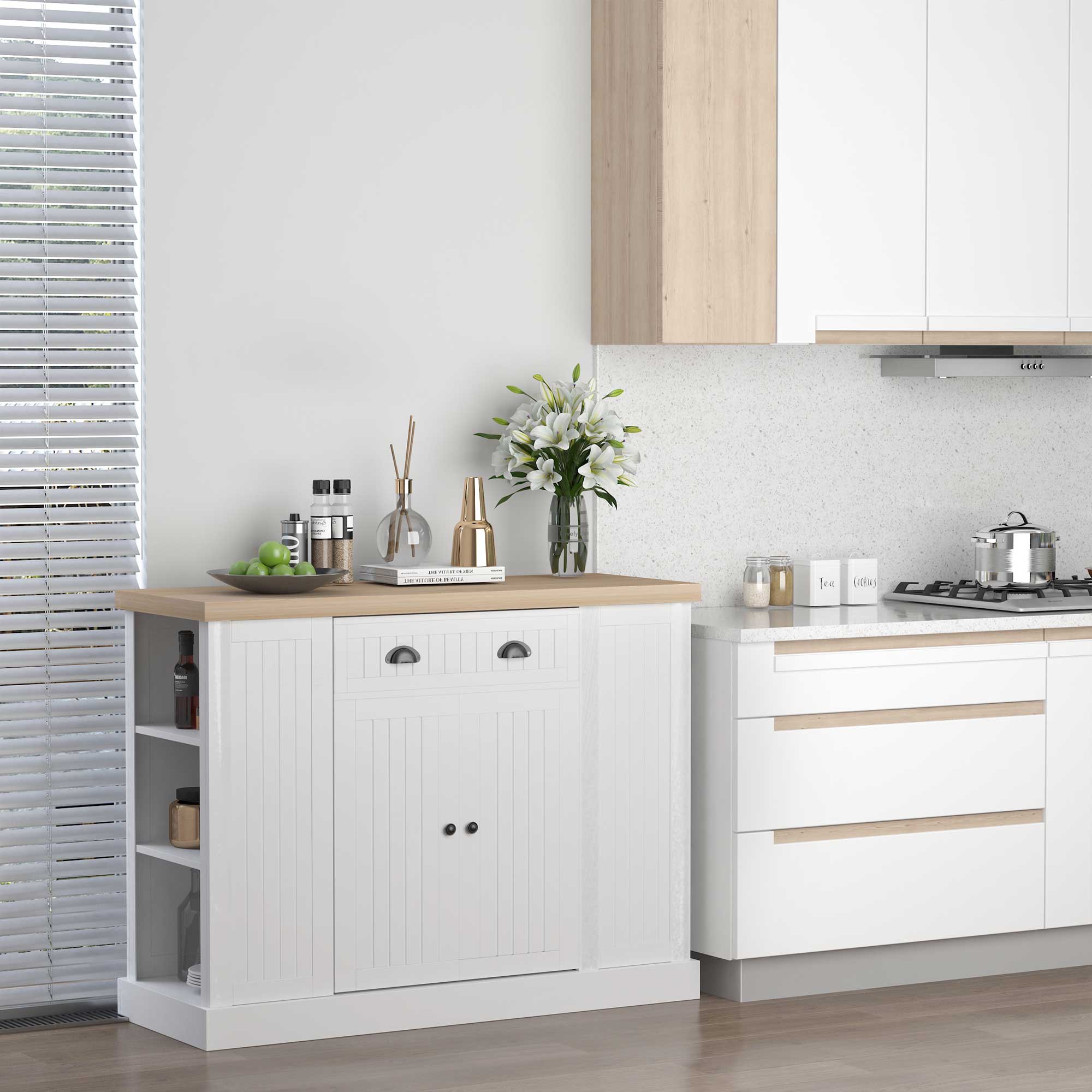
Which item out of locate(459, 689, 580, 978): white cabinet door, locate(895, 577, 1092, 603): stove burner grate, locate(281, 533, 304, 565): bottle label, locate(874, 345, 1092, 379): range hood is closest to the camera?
locate(459, 689, 580, 978): white cabinet door

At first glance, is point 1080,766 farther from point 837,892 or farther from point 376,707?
point 376,707

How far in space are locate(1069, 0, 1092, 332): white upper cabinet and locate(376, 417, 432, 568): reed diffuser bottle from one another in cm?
180

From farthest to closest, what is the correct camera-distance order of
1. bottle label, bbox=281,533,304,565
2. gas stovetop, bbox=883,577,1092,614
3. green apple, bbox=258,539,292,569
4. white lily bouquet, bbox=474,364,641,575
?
gas stovetop, bbox=883,577,1092,614 < white lily bouquet, bbox=474,364,641,575 < bottle label, bbox=281,533,304,565 < green apple, bbox=258,539,292,569

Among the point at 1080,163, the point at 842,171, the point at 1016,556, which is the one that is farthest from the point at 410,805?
the point at 1080,163

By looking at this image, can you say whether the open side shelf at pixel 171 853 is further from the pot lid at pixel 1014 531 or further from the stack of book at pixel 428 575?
the pot lid at pixel 1014 531

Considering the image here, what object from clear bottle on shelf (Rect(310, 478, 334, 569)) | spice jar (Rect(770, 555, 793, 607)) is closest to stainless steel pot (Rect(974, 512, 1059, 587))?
spice jar (Rect(770, 555, 793, 607))

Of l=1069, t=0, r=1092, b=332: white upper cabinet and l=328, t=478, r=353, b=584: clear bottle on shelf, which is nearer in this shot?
l=328, t=478, r=353, b=584: clear bottle on shelf

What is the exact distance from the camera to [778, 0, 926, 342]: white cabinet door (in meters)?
4.00

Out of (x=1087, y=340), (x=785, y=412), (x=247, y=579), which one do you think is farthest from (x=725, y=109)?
(x=247, y=579)

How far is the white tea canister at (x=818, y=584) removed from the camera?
424cm

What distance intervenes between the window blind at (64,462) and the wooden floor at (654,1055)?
336mm

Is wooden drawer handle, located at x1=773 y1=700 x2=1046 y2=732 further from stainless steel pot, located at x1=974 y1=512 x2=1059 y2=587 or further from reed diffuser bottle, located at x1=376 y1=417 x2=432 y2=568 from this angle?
reed diffuser bottle, located at x1=376 y1=417 x2=432 y2=568

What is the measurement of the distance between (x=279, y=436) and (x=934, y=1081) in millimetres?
1994

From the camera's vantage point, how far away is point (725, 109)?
3926mm
